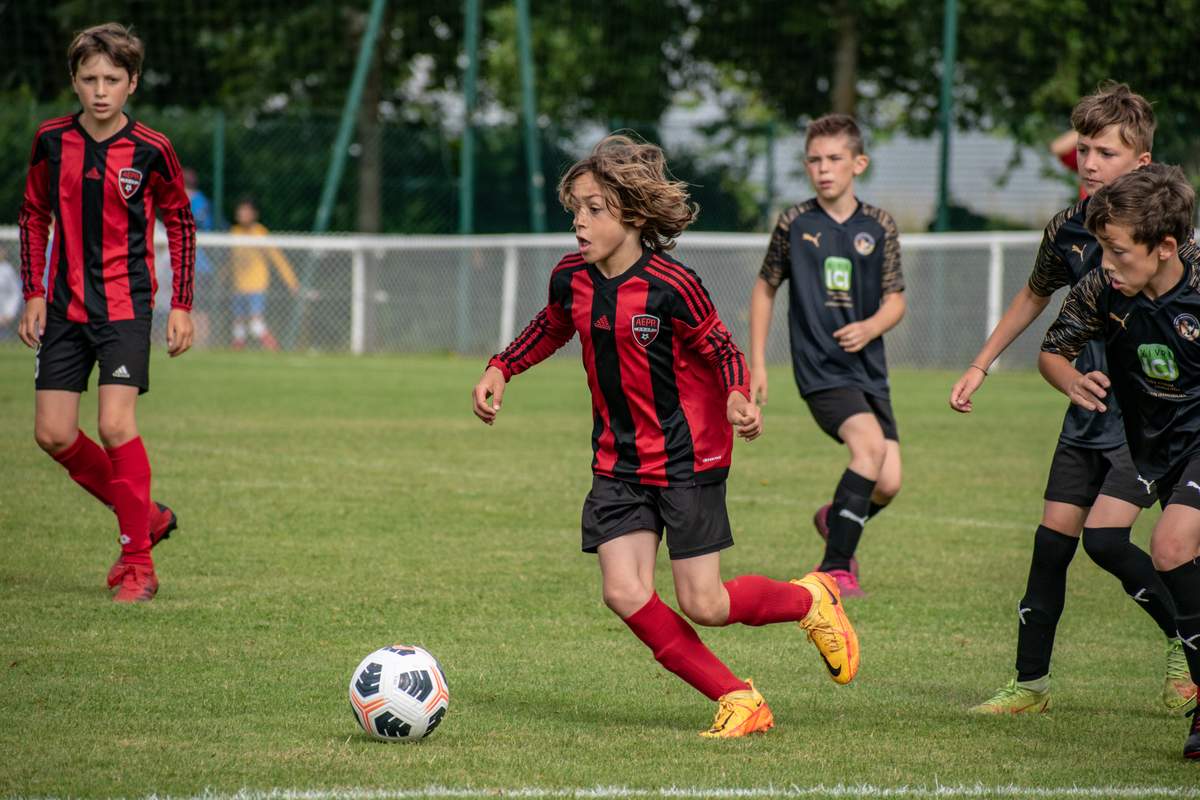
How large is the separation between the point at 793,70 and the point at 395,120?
626 centimetres

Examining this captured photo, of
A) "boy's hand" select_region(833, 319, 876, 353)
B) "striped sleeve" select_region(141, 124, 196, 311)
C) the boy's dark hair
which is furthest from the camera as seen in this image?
"boy's hand" select_region(833, 319, 876, 353)

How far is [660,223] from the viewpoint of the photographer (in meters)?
5.01

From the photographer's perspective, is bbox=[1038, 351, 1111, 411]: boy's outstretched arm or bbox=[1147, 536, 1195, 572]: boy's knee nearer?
bbox=[1147, 536, 1195, 572]: boy's knee

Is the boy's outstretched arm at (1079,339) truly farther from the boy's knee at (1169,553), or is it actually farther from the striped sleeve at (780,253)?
A: the striped sleeve at (780,253)

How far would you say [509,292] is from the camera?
71.0ft

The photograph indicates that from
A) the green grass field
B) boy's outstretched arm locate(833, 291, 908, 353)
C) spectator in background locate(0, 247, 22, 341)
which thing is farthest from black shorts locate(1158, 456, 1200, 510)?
spectator in background locate(0, 247, 22, 341)

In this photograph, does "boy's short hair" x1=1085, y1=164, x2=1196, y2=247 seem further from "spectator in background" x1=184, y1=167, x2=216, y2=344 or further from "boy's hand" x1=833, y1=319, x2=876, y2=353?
"spectator in background" x1=184, y1=167, x2=216, y2=344

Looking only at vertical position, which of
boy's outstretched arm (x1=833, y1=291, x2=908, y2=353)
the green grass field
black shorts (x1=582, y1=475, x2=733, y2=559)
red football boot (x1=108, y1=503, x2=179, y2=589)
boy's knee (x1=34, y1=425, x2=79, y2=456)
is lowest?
the green grass field

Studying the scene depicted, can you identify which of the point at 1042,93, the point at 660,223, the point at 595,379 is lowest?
the point at 595,379

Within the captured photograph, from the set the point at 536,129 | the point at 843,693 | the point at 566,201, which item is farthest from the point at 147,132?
the point at 536,129

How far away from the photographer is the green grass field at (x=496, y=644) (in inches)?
173

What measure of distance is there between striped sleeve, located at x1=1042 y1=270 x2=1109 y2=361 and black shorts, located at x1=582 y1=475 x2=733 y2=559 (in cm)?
113

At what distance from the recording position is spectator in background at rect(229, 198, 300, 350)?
2148cm

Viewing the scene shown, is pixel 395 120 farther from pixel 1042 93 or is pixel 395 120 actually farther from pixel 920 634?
pixel 920 634
